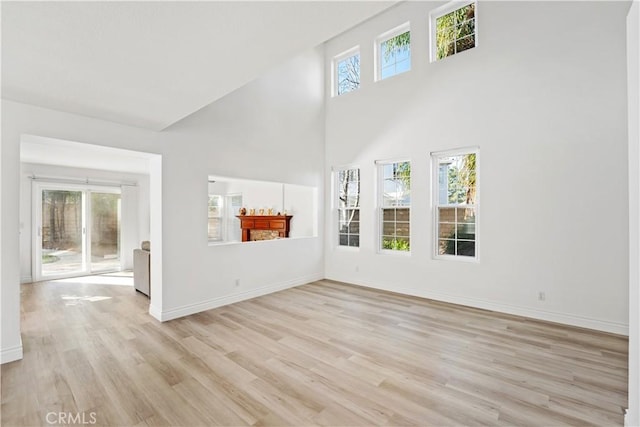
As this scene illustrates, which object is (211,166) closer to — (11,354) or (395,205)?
(11,354)

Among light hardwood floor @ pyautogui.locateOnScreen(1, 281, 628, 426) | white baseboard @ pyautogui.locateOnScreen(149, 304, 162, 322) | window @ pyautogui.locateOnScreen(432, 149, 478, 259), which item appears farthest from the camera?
window @ pyautogui.locateOnScreen(432, 149, 478, 259)

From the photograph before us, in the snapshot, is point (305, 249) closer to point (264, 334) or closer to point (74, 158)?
point (264, 334)

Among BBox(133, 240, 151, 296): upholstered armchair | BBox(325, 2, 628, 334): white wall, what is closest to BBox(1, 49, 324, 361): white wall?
BBox(133, 240, 151, 296): upholstered armchair

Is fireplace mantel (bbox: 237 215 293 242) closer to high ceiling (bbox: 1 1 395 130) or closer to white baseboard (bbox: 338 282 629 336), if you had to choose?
white baseboard (bbox: 338 282 629 336)

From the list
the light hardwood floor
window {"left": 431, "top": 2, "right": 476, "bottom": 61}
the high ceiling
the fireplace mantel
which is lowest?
the light hardwood floor

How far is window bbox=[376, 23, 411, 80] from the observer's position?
5.10 meters

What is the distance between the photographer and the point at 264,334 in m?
3.32

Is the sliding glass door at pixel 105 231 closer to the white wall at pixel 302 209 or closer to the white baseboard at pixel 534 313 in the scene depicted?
the white wall at pixel 302 209

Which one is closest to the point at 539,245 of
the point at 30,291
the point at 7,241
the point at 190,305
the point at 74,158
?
the point at 190,305

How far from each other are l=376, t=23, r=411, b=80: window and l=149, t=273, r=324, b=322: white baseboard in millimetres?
4074

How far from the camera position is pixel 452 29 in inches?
182

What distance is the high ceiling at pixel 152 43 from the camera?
150 cm

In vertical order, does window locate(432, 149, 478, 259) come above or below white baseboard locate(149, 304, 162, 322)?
above

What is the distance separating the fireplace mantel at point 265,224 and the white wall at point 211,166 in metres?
0.82
